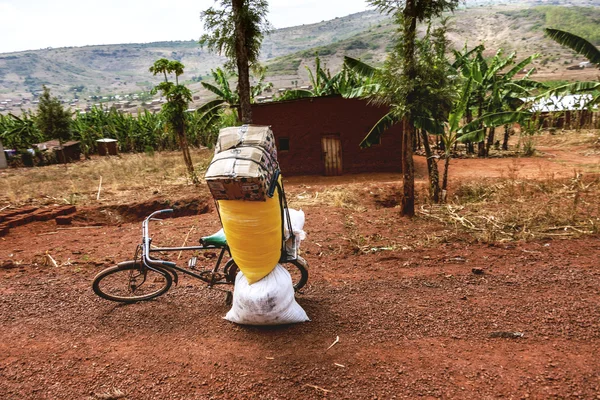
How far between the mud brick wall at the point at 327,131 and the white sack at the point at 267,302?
1101 cm

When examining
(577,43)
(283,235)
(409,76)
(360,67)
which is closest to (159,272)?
(283,235)

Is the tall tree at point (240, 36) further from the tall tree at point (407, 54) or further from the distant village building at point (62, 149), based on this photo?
the distant village building at point (62, 149)

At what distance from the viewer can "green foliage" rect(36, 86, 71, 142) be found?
59.6ft

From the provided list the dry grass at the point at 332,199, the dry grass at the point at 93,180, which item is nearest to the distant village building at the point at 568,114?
the dry grass at the point at 332,199

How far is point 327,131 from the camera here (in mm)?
14391

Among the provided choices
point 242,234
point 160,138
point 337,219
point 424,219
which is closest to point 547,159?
point 424,219

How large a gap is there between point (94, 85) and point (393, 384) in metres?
185

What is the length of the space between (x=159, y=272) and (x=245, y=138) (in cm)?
224

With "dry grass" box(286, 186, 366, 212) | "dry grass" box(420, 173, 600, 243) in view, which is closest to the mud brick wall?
"dry grass" box(286, 186, 366, 212)

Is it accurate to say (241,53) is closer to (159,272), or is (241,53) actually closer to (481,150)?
(159,272)

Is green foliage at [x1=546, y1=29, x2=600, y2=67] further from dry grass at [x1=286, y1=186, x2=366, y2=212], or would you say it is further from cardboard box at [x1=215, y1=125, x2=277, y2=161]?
cardboard box at [x1=215, y1=125, x2=277, y2=161]

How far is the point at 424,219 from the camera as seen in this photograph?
7.86 meters

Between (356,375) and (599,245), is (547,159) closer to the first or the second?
(599,245)

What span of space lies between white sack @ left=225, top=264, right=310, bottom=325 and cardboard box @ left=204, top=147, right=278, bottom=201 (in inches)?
39.6
